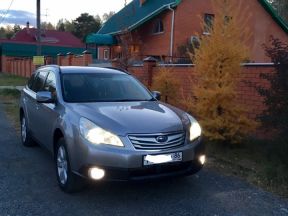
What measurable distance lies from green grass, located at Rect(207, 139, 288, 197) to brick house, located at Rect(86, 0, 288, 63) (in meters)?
19.0

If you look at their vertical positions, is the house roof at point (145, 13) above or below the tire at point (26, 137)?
above

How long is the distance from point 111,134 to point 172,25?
24.9m

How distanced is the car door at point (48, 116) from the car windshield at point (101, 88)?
0.23 meters

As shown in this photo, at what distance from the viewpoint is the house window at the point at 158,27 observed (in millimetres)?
30203

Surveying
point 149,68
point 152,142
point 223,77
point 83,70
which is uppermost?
point 83,70

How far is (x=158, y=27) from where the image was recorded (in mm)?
30469

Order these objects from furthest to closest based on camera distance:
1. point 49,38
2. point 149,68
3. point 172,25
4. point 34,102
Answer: point 49,38, point 172,25, point 149,68, point 34,102

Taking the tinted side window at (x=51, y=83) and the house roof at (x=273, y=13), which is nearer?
the tinted side window at (x=51, y=83)

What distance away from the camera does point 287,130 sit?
18.8ft

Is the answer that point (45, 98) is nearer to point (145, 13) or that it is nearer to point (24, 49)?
point (145, 13)

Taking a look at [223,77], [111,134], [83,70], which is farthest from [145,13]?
[111,134]

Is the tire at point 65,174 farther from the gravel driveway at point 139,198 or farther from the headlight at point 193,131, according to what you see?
the headlight at point 193,131

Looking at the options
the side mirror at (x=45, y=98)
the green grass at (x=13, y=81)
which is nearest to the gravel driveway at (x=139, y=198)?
the side mirror at (x=45, y=98)

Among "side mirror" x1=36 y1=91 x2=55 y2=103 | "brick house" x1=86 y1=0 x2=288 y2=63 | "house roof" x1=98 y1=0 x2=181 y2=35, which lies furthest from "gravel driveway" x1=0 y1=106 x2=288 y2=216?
"house roof" x1=98 y1=0 x2=181 y2=35
